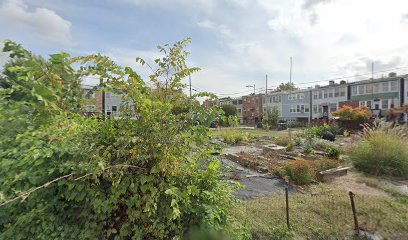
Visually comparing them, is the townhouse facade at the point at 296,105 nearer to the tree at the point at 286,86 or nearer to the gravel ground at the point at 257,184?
the tree at the point at 286,86

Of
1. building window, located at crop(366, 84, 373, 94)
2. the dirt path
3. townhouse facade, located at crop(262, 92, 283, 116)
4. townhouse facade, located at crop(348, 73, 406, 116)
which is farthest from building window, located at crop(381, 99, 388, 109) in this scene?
the dirt path

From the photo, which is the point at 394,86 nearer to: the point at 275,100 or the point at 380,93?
the point at 380,93

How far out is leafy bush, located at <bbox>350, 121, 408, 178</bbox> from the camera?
608 cm

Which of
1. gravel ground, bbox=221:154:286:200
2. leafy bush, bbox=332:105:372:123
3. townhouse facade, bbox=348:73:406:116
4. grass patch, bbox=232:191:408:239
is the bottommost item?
gravel ground, bbox=221:154:286:200

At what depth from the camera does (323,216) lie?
339 centimetres

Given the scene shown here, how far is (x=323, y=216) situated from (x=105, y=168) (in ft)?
11.3

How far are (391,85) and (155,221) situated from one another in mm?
39061

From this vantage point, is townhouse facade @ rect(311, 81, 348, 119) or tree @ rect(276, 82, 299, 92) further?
tree @ rect(276, 82, 299, 92)

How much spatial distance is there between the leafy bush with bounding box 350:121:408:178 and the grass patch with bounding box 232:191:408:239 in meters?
2.55

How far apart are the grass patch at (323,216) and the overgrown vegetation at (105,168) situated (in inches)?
47.8

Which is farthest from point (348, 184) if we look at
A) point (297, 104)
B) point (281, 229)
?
point (297, 104)

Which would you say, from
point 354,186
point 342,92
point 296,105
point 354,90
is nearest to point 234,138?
point 354,186

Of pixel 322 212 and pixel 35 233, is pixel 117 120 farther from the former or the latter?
pixel 322 212

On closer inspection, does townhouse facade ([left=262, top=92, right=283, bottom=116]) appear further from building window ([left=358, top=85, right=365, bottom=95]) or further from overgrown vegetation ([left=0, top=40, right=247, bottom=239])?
overgrown vegetation ([left=0, top=40, right=247, bottom=239])
